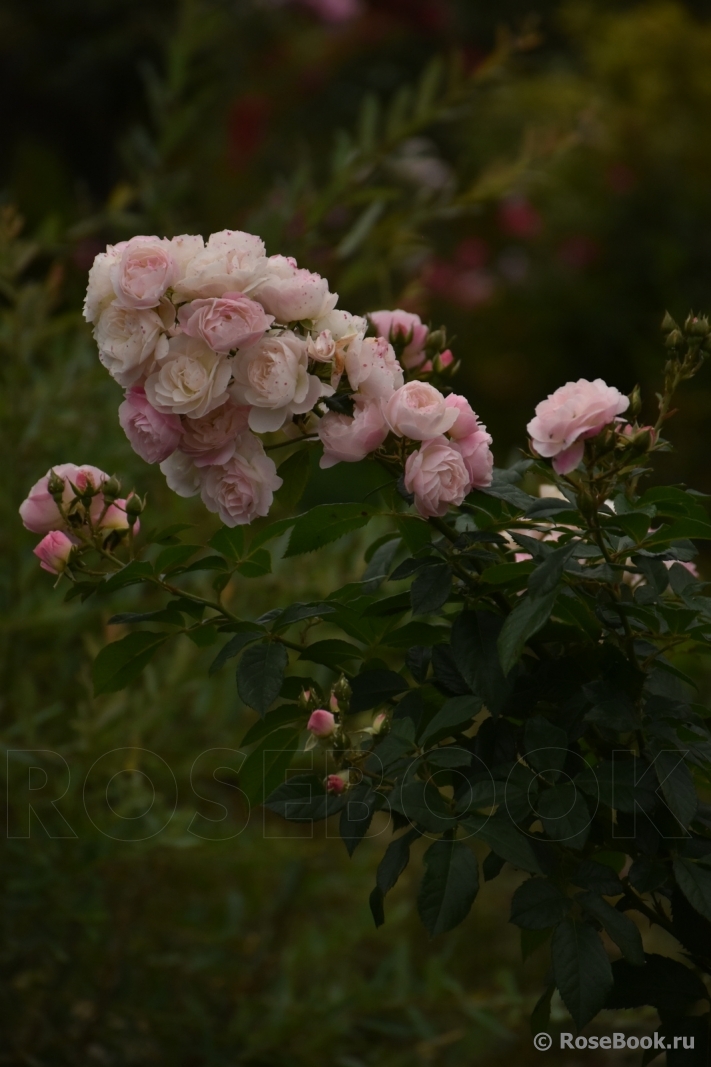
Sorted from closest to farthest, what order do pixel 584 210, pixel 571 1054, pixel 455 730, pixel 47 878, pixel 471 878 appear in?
pixel 471 878, pixel 455 730, pixel 47 878, pixel 571 1054, pixel 584 210

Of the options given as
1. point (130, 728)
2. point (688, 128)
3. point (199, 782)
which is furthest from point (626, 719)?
point (688, 128)

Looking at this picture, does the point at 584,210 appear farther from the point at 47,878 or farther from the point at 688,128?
the point at 47,878

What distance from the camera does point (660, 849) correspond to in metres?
0.82

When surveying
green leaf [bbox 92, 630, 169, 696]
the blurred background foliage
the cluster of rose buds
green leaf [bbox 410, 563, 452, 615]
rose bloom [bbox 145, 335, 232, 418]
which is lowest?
the blurred background foliage

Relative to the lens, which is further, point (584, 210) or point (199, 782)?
point (584, 210)

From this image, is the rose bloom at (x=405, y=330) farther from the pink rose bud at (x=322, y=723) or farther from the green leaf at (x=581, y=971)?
the green leaf at (x=581, y=971)

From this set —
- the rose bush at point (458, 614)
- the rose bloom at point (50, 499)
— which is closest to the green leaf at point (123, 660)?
the rose bush at point (458, 614)

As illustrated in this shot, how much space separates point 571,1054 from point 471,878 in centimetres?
140

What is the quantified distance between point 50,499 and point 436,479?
0.98 ft

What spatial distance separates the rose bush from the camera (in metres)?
0.73

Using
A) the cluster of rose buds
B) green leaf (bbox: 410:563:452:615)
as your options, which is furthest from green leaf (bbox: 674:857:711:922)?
the cluster of rose buds

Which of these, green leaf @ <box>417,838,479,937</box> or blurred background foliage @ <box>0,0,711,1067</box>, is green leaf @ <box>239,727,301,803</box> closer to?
green leaf @ <box>417,838,479,937</box>

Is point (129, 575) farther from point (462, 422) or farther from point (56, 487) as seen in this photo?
point (462, 422)

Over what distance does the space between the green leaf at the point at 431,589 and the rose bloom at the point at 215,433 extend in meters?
Result: 0.16
